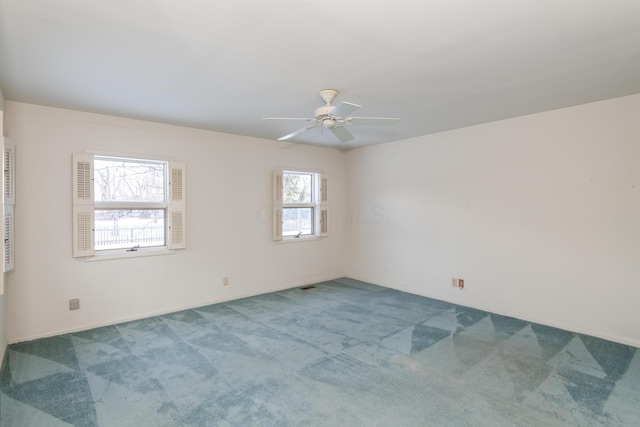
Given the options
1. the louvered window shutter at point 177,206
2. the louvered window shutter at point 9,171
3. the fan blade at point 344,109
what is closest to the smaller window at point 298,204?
the louvered window shutter at point 177,206

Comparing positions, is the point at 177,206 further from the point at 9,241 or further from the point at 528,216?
the point at 528,216

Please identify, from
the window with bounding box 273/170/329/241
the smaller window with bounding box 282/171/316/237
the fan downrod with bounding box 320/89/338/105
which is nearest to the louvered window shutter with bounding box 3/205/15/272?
the fan downrod with bounding box 320/89/338/105

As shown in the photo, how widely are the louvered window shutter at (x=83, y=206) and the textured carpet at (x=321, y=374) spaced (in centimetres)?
93

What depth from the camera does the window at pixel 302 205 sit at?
5.54m

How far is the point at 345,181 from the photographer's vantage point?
6.21m

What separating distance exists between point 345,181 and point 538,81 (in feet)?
12.1

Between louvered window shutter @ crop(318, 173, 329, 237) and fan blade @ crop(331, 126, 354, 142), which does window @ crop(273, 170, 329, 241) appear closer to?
louvered window shutter @ crop(318, 173, 329, 237)

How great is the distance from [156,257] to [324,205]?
Answer: 281 centimetres

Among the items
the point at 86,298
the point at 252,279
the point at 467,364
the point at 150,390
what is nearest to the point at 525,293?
the point at 467,364

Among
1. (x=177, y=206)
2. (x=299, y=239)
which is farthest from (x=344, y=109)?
(x=299, y=239)

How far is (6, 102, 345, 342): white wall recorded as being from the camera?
11.2 feet

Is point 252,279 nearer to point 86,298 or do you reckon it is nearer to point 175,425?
point 86,298

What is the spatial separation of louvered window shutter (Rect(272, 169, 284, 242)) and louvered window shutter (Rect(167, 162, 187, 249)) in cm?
136

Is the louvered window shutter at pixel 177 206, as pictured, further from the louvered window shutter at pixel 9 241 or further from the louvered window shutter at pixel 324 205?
the louvered window shutter at pixel 324 205
